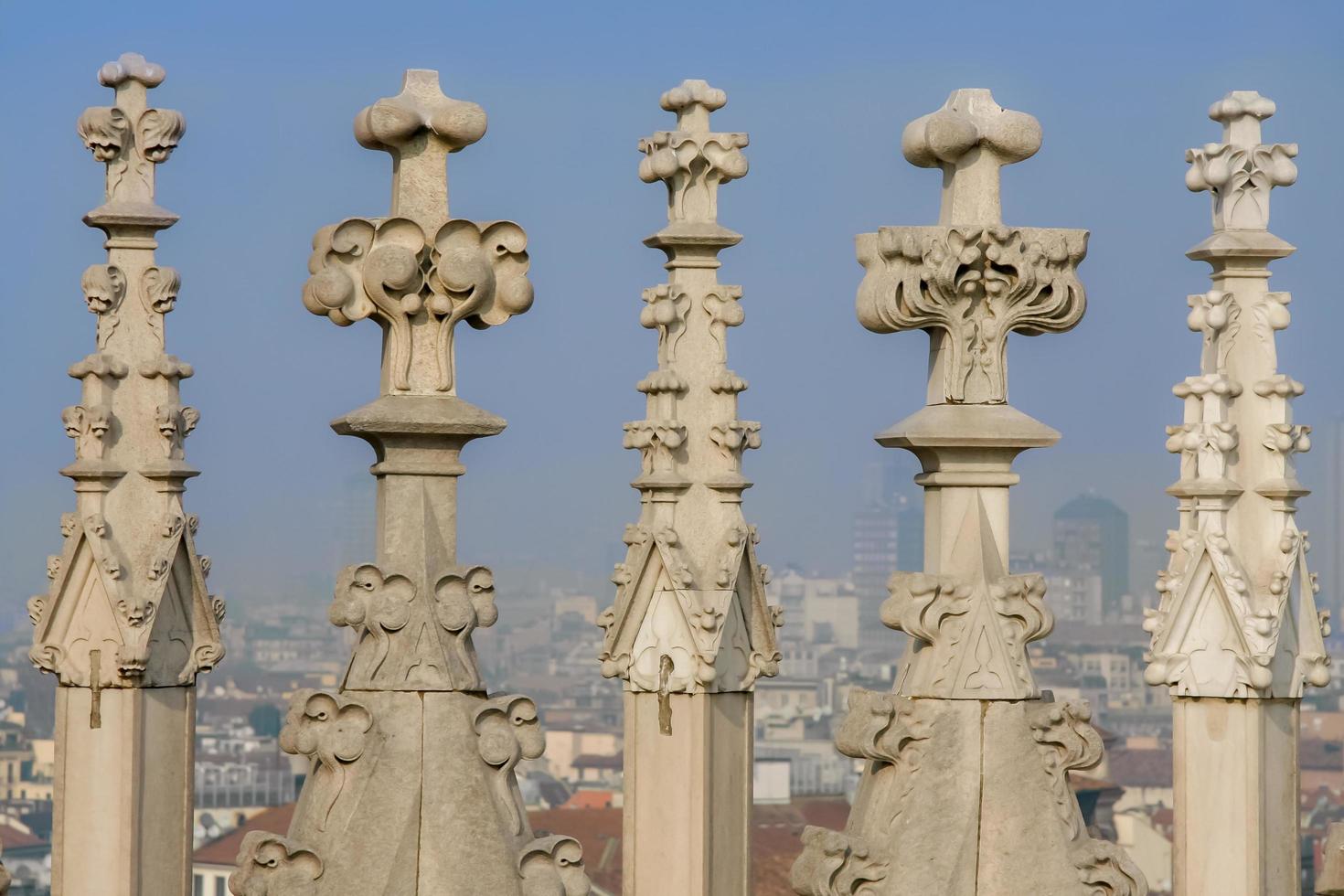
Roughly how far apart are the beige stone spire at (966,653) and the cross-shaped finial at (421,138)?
53.6 inches

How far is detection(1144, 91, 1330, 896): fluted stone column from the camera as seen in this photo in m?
16.9

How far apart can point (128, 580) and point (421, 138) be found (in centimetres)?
780

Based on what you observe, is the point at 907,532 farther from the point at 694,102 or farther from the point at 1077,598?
the point at 694,102

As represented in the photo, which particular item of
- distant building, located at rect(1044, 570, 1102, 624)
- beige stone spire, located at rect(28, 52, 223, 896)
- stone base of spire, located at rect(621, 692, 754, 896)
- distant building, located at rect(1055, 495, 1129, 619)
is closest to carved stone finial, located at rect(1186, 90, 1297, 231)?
stone base of spire, located at rect(621, 692, 754, 896)

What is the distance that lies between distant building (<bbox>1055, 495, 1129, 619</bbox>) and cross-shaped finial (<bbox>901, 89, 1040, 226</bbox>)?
1562 inches

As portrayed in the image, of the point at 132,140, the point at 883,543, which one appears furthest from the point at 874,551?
the point at 132,140

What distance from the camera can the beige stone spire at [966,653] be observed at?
10.1 meters

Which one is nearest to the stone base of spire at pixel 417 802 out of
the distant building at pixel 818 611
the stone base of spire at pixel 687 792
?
the stone base of spire at pixel 687 792

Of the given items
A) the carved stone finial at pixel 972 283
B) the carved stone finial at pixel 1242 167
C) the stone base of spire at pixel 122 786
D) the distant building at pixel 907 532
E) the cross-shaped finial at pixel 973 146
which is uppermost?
the distant building at pixel 907 532

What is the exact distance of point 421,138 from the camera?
35.3 feet

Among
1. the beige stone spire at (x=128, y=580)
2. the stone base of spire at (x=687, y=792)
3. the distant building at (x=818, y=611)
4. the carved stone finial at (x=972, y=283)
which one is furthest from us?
the distant building at (x=818, y=611)

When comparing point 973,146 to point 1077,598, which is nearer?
point 973,146

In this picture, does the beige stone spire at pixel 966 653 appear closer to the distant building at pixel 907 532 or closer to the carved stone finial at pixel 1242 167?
the carved stone finial at pixel 1242 167

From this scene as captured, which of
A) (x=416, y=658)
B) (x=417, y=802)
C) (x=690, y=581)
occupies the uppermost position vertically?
(x=690, y=581)
